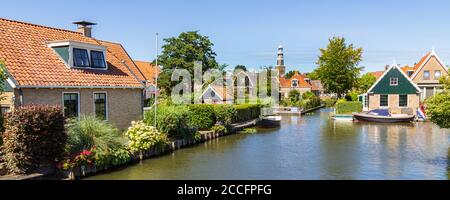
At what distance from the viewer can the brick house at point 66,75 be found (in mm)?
17438

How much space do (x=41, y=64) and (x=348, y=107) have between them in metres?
33.8

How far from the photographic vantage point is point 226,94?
1686 inches

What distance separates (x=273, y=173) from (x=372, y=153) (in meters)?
7.15

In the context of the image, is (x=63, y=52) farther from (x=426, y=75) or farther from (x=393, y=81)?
(x=426, y=75)

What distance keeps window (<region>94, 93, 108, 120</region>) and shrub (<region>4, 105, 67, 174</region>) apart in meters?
7.21

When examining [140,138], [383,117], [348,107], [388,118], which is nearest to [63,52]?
[140,138]

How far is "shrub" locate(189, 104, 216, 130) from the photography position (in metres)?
26.6

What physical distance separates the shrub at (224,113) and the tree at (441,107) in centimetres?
1620

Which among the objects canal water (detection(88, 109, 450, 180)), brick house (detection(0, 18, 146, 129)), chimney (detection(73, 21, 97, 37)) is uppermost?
chimney (detection(73, 21, 97, 37))

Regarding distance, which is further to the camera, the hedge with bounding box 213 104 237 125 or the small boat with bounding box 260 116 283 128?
the small boat with bounding box 260 116 283 128

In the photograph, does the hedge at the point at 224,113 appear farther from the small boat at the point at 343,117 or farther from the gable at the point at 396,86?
the gable at the point at 396,86

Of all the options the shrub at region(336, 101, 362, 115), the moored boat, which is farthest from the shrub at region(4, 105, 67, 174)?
the shrub at region(336, 101, 362, 115)

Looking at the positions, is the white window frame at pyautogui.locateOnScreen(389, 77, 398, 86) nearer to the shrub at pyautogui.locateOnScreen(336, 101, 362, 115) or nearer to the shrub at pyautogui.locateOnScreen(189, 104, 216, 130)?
the shrub at pyautogui.locateOnScreen(336, 101, 362, 115)

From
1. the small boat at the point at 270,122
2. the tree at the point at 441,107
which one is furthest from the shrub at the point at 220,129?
the tree at the point at 441,107
